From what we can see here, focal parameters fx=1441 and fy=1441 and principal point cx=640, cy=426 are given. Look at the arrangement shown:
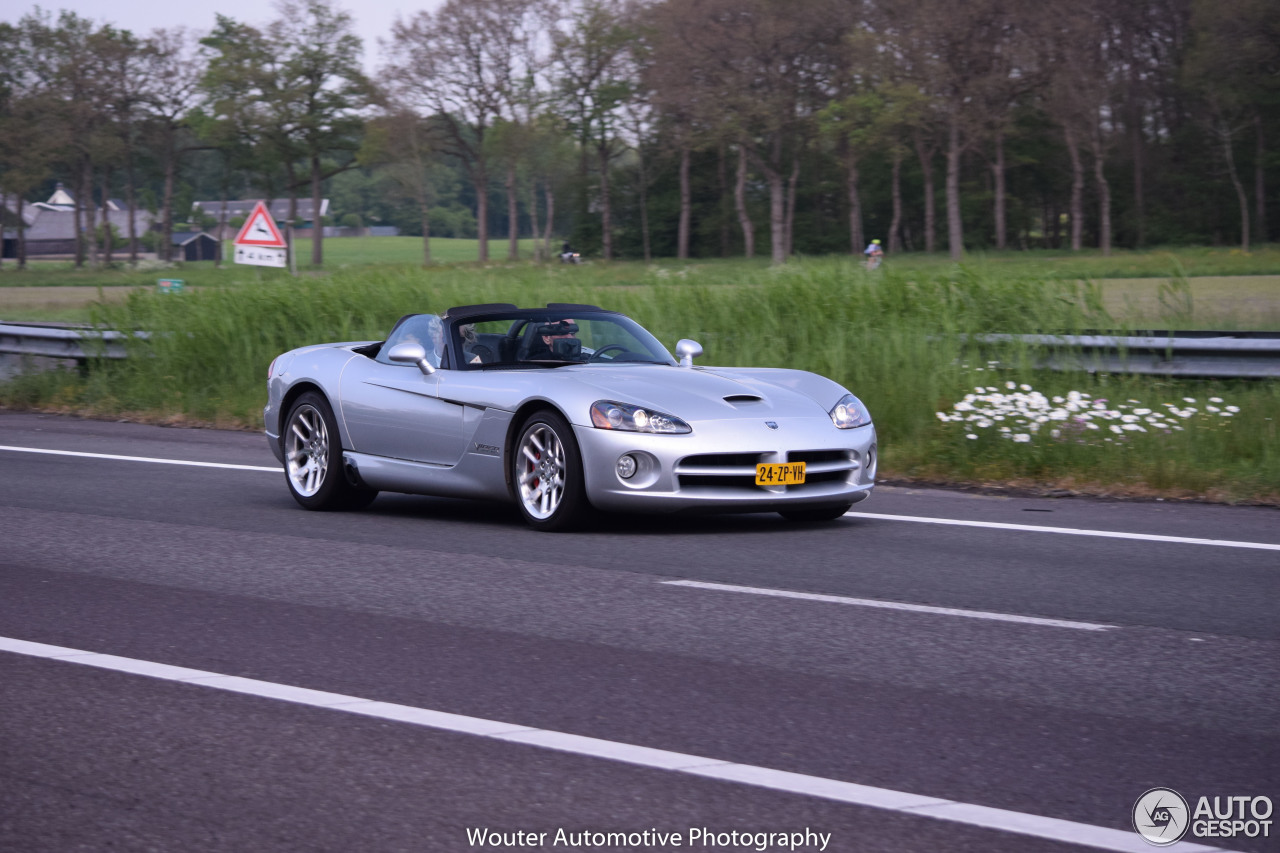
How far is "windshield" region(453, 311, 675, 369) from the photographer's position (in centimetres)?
852

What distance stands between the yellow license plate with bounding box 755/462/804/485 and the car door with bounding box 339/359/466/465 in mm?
1771

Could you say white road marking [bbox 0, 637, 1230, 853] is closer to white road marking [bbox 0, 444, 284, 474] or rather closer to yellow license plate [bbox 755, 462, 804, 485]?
yellow license plate [bbox 755, 462, 804, 485]

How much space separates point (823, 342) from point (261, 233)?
30.2ft

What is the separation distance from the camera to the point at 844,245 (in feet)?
293

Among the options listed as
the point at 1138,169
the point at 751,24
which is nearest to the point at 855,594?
the point at 751,24

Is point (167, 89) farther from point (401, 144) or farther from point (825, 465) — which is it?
point (825, 465)

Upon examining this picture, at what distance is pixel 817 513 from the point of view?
8195 millimetres

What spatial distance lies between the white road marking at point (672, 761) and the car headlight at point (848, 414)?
414 centimetres

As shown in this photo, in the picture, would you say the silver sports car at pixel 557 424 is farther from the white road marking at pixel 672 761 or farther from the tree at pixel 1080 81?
the tree at pixel 1080 81

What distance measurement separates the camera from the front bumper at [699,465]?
736cm

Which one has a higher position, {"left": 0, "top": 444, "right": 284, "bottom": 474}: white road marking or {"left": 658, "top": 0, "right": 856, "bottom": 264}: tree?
{"left": 658, "top": 0, "right": 856, "bottom": 264}: tree

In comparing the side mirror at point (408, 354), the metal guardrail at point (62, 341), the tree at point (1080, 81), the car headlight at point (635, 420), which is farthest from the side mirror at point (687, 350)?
the tree at point (1080, 81)

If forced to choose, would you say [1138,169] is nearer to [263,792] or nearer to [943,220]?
[943,220]

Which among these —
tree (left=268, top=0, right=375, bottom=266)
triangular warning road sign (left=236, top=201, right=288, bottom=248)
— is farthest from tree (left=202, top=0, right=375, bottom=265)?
triangular warning road sign (left=236, top=201, right=288, bottom=248)
